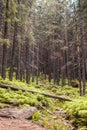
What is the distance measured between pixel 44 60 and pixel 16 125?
38896 mm

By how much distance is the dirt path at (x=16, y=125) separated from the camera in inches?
271

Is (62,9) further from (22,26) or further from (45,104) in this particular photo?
(45,104)

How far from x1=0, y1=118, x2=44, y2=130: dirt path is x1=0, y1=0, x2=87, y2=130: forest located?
0.33m

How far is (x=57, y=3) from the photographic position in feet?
108

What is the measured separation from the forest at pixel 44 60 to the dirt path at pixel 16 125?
1.08ft

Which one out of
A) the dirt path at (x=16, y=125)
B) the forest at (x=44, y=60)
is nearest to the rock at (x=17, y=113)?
the forest at (x=44, y=60)

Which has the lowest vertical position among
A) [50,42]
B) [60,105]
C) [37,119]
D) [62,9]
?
[60,105]

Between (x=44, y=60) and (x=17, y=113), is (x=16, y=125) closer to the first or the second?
(x=17, y=113)

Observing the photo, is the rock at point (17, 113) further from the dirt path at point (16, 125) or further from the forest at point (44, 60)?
the dirt path at point (16, 125)

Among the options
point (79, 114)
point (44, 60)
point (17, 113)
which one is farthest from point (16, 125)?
point (44, 60)

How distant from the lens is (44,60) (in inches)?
1807

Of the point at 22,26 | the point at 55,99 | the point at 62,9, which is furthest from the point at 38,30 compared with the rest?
the point at 55,99

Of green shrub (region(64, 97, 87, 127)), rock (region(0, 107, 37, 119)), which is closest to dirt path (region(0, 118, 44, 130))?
rock (region(0, 107, 37, 119))

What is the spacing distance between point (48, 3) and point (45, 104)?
2929 centimetres
